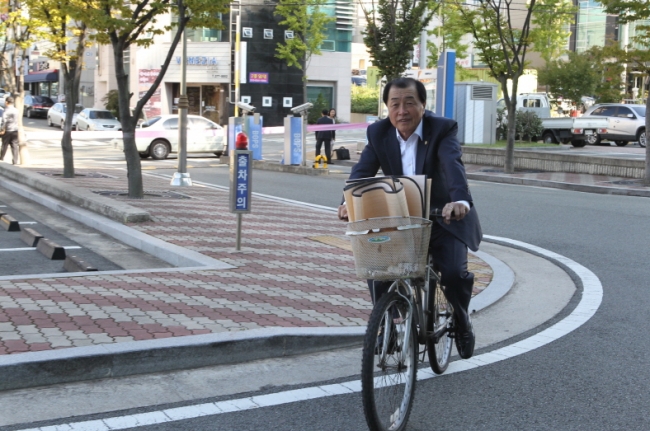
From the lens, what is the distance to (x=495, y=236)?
38.3ft

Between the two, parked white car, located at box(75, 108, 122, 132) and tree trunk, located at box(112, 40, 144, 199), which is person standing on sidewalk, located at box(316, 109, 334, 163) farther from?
parked white car, located at box(75, 108, 122, 132)

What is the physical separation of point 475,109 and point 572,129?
18.0ft

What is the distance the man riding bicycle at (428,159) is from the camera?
4.62 metres

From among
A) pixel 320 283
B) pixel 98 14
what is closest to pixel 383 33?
pixel 98 14

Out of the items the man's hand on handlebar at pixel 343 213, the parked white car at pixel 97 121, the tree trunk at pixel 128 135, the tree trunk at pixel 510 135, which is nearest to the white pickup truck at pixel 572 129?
the tree trunk at pixel 510 135

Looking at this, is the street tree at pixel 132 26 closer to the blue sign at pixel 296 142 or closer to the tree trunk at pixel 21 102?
the tree trunk at pixel 21 102

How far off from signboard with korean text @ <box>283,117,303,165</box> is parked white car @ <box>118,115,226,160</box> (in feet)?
19.3

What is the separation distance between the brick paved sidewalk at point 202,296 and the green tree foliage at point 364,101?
55.4m

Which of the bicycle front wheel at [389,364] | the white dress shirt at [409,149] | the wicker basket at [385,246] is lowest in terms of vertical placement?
the bicycle front wheel at [389,364]

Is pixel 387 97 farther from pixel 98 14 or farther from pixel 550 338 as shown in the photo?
pixel 98 14

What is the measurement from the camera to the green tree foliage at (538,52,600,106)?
5084 cm

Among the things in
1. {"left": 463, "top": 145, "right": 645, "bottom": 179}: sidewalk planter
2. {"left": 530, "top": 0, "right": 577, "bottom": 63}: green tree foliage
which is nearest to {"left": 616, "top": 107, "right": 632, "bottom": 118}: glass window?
{"left": 530, "top": 0, "right": 577, "bottom": 63}: green tree foliage

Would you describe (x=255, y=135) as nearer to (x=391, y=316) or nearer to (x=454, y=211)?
(x=454, y=211)

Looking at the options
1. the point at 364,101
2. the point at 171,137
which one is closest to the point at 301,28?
the point at 364,101
